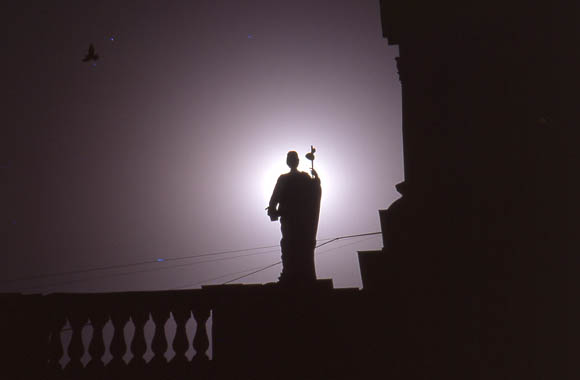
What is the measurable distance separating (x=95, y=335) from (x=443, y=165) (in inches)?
226

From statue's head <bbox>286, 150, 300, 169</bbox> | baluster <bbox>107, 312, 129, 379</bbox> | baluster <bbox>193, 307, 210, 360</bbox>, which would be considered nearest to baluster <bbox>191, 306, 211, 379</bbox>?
baluster <bbox>193, 307, 210, 360</bbox>

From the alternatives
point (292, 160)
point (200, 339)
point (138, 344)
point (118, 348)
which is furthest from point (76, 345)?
point (292, 160)

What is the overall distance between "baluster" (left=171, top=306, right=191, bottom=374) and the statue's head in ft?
8.52

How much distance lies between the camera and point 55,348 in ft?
16.4

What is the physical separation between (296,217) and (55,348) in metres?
3.45

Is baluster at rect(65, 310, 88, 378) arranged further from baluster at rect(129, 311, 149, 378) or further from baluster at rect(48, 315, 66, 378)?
baluster at rect(129, 311, 149, 378)

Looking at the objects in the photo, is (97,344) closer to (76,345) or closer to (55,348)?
(76,345)

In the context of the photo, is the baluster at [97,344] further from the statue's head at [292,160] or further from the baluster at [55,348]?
the statue's head at [292,160]

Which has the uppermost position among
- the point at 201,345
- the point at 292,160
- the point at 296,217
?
the point at 292,160

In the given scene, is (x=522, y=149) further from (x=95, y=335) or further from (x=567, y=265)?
(x=95, y=335)

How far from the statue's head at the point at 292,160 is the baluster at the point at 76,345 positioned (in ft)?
11.2

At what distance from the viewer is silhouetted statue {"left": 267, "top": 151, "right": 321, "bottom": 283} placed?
555 centimetres

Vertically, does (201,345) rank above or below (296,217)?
below

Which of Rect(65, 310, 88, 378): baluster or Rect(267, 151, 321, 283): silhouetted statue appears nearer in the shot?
Rect(65, 310, 88, 378): baluster
